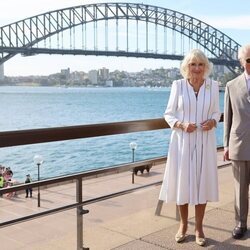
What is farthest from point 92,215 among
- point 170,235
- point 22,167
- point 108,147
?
point 108,147

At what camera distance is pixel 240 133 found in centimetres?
291

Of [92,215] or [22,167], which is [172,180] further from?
[22,167]

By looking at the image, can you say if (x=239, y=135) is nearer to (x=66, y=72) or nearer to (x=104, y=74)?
(x=104, y=74)

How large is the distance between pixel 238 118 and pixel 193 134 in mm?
340

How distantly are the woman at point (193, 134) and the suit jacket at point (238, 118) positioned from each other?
6.2 inches

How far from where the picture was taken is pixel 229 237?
10.1ft

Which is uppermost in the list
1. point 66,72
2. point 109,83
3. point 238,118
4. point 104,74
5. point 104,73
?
point 66,72

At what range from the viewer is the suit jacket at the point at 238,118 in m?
2.87

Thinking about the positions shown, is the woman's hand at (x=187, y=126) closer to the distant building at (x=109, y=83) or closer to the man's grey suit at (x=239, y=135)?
the man's grey suit at (x=239, y=135)

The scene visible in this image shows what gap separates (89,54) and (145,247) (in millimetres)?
48145

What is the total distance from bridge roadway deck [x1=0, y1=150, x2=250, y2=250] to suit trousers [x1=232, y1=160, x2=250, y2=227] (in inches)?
5.1

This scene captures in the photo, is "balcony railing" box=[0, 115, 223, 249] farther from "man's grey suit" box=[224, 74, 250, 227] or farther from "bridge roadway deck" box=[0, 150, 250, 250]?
"man's grey suit" box=[224, 74, 250, 227]

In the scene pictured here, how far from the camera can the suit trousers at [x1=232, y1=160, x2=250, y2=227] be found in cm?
299

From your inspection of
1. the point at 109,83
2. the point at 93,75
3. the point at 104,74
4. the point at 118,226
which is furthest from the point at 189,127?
the point at 109,83
